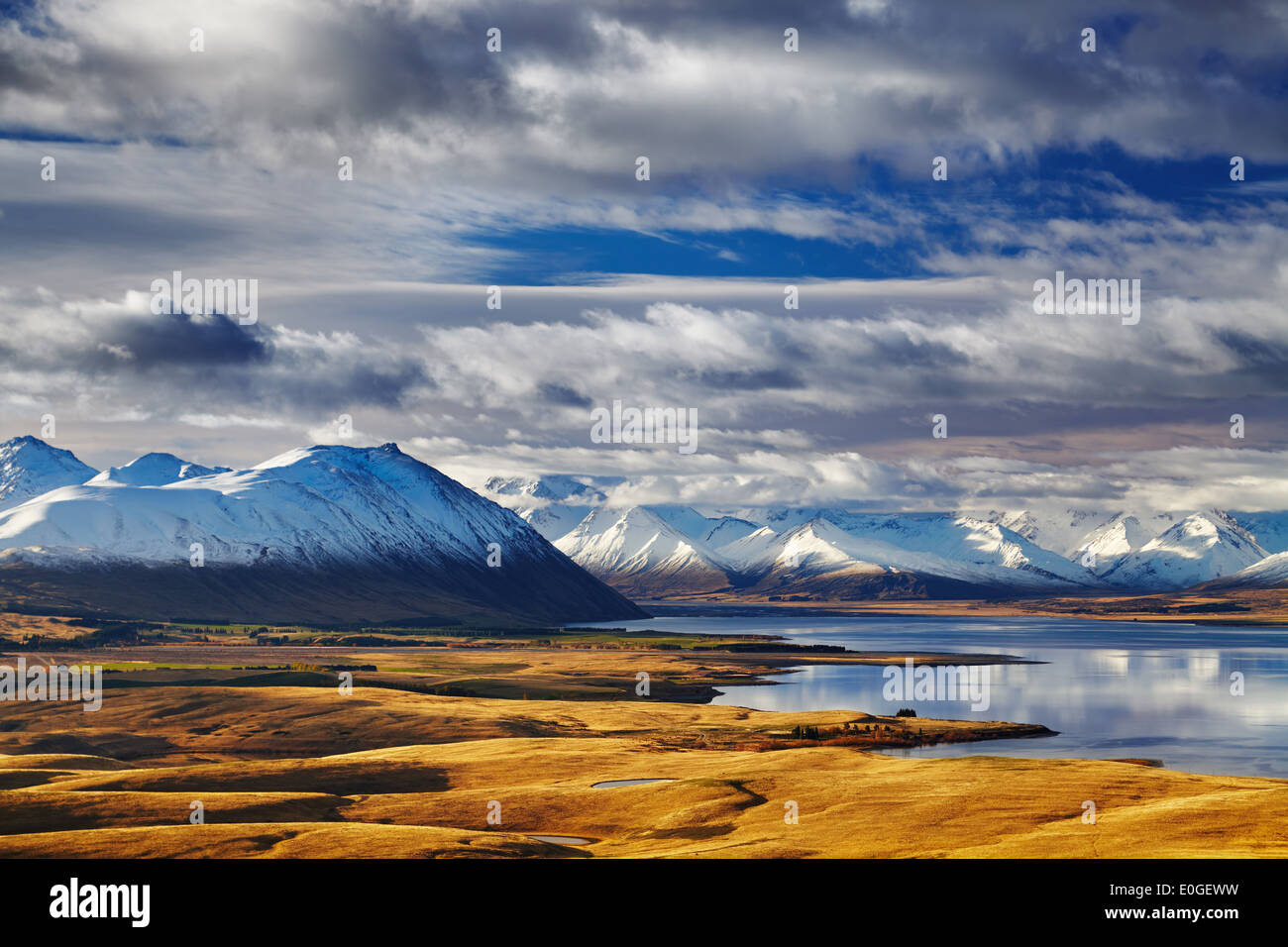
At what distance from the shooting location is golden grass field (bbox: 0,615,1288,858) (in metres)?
63.2

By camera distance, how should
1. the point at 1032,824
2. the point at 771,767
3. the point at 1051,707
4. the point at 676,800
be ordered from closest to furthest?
the point at 1032,824, the point at 676,800, the point at 771,767, the point at 1051,707

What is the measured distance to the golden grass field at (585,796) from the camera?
2489 inches

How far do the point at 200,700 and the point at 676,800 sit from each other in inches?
4102

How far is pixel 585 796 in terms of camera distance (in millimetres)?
88000

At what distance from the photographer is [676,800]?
282 ft

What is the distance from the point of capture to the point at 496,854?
61.2 meters
